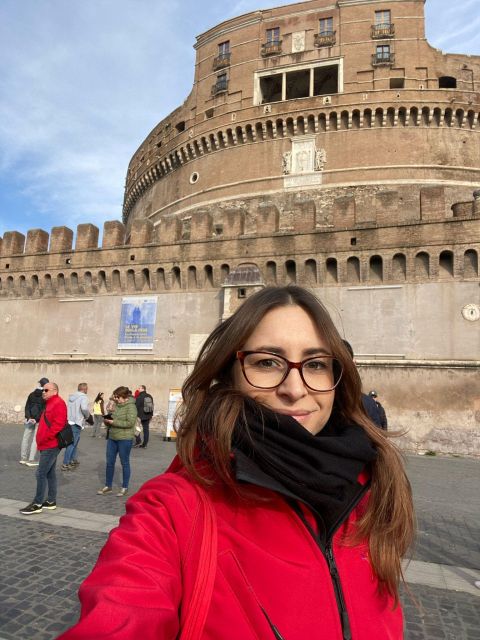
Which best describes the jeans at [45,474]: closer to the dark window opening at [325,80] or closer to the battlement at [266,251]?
the battlement at [266,251]

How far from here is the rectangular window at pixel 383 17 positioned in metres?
23.4

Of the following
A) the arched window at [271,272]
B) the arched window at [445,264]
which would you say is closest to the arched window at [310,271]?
the arched window at [271,272]

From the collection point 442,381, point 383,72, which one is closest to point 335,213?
point 442,381

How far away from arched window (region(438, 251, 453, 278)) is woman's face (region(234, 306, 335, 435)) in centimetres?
1410

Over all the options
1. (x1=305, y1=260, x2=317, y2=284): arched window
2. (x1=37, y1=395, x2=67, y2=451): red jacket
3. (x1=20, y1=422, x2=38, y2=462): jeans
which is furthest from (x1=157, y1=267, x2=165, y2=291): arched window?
(x1=37, y1=395, x2=67, y2=451): red jacket

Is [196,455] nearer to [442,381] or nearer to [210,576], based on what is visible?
[210,576]

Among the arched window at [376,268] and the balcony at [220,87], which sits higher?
the balcony at [220,87]

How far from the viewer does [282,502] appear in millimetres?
1150

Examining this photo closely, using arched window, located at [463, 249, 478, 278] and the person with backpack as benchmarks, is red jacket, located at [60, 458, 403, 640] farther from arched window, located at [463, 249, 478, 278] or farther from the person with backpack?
arched window, located at [463, 249, 478, 278]

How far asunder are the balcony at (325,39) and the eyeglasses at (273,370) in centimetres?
2751

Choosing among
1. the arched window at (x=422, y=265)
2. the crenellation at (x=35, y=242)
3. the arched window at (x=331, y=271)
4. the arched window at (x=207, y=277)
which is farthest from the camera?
the crenellation at (x=35, y=242)

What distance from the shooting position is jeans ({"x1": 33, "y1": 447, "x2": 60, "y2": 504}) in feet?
17.5

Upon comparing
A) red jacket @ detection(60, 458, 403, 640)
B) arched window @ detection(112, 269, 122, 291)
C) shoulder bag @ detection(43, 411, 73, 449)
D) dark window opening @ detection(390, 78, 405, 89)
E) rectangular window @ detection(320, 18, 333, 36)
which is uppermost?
rectangular window @ detection(320, 18, 333, 36)

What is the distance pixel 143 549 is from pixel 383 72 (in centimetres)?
2657
